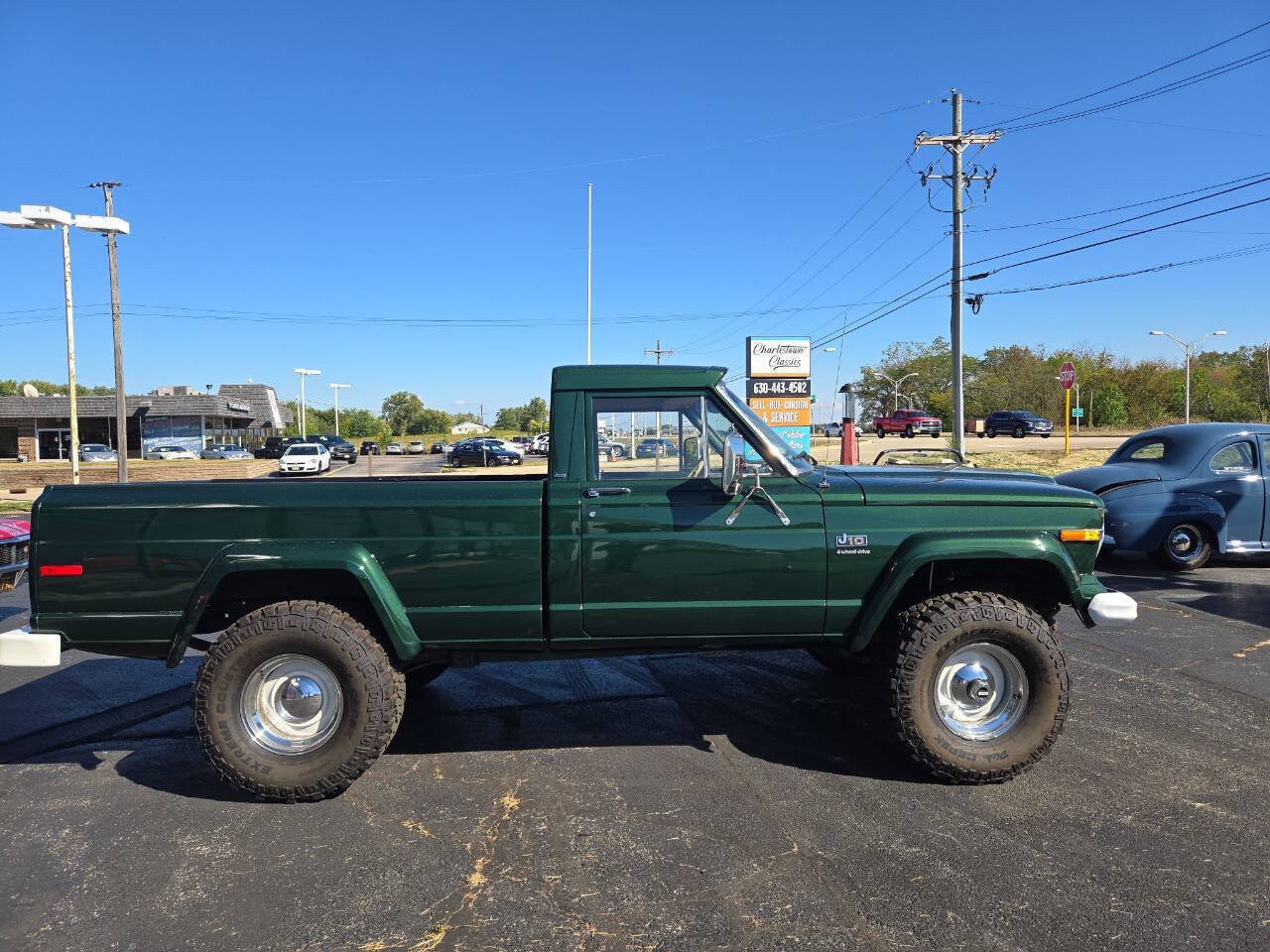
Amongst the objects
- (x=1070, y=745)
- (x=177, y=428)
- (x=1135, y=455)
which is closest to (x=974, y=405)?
(x=177, y=428)

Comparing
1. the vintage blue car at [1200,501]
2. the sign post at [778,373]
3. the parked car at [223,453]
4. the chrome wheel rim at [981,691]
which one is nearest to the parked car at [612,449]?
the chrome wheel rim at [981,691]

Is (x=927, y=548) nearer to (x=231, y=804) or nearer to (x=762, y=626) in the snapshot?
(x=762, y=626)

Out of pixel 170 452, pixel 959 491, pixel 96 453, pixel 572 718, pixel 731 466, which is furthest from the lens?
pixel 170 452

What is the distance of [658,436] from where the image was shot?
159 inches

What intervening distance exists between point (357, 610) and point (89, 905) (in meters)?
1.52

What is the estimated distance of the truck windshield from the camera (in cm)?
401

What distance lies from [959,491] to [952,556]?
0.37m

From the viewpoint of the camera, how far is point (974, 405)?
2985 inches

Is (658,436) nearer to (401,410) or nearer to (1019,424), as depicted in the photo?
(1019,424)

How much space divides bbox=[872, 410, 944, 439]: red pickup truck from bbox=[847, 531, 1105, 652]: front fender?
46063mm

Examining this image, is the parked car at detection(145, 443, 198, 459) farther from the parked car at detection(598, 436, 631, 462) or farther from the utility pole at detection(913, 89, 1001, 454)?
the parked car at detection(598, 436, 631, 462)

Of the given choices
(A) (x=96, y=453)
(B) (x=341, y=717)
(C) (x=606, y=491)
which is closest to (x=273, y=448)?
(A) (x=96, y=453)

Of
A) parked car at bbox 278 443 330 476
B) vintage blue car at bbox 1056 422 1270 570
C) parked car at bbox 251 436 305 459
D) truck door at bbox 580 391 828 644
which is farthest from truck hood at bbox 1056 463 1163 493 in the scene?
parked car at bbox 251 436 305 459

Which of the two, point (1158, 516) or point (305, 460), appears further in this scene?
point (305, 460)
